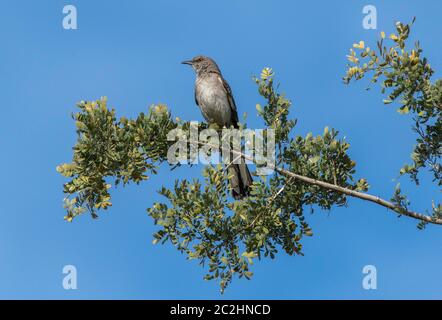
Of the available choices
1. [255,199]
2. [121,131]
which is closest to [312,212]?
[255,199]

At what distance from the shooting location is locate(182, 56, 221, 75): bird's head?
1478cm

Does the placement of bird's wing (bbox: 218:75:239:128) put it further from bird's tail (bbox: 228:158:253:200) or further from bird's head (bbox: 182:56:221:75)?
bird's tail (bbox: 228:158:253:200)

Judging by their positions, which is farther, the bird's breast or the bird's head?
the bird's head

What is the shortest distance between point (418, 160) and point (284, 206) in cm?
231

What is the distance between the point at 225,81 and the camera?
14.5 metres

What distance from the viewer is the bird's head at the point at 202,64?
1478 cm

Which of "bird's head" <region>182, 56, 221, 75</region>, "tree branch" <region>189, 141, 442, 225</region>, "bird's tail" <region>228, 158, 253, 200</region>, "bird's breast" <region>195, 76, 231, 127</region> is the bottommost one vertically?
"tree branch" <region>189, 141, 442, 225</region>

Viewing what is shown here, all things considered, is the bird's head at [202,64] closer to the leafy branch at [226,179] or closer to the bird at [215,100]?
the bird at [215,100]

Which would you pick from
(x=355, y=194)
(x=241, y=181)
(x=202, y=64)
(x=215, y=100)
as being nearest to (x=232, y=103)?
(x=215, y=100)

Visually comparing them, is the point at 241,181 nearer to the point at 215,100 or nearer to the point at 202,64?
the point at 215,100

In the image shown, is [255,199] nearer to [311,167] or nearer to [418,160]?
[311,167]

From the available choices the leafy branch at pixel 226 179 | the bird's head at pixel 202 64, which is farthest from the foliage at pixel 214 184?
the bird's head at pixel 202 64

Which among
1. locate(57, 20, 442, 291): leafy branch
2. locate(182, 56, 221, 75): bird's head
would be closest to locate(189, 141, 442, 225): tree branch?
locate(57, 20, 442, 291): leafy branch

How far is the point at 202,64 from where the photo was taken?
1487 centimetres
